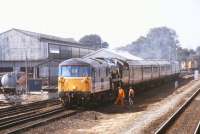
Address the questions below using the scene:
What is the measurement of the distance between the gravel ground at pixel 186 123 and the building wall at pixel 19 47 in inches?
1529

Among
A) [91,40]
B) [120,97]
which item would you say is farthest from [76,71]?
[91,40]

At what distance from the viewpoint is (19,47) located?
2397 inches

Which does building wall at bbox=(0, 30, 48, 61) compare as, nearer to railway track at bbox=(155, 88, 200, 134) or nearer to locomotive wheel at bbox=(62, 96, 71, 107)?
locomotive wheel at bbox=(62, 96, 71, 107)

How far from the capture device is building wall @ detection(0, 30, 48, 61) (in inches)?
2346

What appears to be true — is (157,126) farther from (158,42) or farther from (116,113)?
(158,42)

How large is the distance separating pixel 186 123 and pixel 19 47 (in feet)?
150

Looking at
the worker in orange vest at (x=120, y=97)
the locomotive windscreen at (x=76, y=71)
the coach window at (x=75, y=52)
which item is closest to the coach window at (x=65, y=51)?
the coach window at (x=75, y=52)

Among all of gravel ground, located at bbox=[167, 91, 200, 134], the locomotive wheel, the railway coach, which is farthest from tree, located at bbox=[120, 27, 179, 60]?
gravel ground, located at bbox=[167, 91, 200, 134]

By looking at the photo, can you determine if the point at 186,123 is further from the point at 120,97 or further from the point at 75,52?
the point at 75,52

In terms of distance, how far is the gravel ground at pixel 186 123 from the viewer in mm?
16241

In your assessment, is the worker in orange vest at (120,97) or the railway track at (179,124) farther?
the worker in orange vest at (120,97)

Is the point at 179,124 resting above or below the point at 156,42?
below

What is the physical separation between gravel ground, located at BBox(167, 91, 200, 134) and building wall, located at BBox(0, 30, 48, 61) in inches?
1529

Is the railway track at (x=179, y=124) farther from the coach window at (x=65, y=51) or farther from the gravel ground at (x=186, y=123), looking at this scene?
the coach window at (x=65, y=51)
